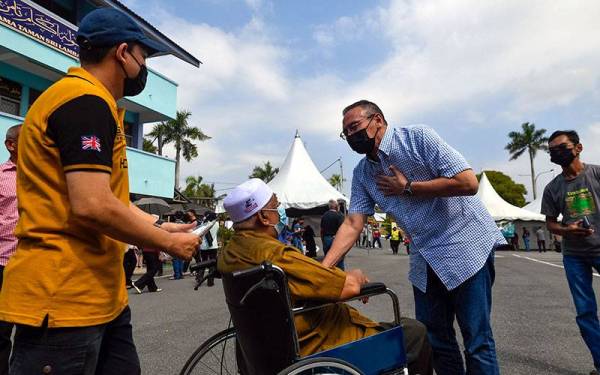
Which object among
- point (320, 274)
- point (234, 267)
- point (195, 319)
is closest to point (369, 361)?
point (320, 274)

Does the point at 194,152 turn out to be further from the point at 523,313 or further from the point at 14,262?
the point at 14,262

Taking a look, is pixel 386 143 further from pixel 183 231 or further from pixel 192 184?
pixel 192 184

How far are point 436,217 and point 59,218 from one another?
1.93 m

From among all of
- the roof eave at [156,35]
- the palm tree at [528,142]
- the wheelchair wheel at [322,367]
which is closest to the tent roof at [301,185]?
the roof eave at [156,35]

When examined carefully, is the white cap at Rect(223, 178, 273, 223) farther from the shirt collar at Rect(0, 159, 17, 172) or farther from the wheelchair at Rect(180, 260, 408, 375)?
the shirt collar at Rect(0, 159, 17, 172)

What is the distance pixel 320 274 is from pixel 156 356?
2.69 m

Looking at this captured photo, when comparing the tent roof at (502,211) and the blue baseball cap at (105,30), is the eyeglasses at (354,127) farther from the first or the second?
the tent roof at (502,211)

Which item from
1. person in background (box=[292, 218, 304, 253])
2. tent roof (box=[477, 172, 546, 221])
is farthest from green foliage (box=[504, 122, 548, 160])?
person in background (box=[292, 218, 304, 253])

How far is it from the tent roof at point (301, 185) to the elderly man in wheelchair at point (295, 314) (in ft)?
48.9

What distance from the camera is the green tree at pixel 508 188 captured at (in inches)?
2492

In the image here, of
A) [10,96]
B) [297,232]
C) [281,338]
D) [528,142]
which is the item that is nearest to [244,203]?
[281,338]

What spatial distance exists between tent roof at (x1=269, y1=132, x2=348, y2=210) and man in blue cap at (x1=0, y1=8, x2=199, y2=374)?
1570 cm

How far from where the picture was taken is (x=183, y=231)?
1910 mm

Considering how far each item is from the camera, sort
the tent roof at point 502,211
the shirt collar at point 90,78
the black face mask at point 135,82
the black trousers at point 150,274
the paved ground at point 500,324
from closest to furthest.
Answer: the shirt collar at point 90,78 → the black face mask at point 135,82 → the paved ground at point 500,324 → the black trousers at point 150,274 → the tent roof at point 502,211
